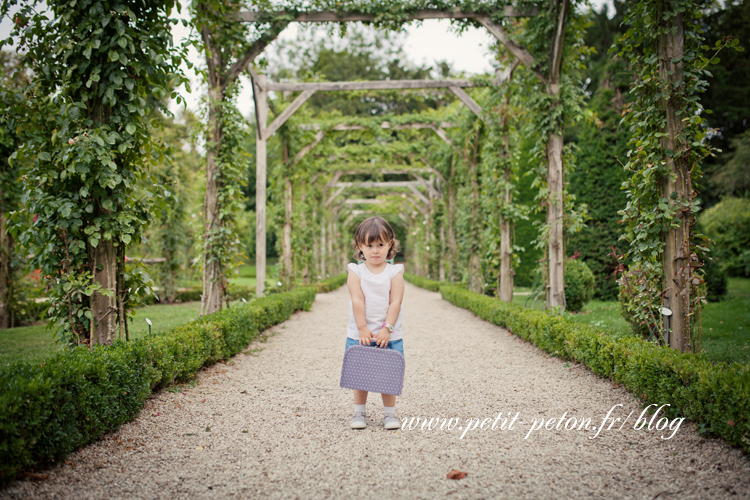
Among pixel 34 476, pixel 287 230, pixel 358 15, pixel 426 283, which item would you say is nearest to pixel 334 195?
pixel 426 283

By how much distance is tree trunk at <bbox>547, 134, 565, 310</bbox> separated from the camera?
19.4ft

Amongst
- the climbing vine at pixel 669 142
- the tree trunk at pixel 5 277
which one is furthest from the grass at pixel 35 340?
the climbing vine at pixel 669 142

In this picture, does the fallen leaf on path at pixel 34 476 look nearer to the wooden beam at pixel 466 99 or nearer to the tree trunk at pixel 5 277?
the tree trunk at pixel 5 277

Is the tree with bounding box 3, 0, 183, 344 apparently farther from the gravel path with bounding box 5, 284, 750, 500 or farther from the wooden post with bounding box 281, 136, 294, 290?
the wooden post with bounding box 281, 136, 294, 290

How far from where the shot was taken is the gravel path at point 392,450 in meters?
2.12

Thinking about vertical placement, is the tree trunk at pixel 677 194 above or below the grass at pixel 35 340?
above

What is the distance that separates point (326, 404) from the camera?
3467 mm

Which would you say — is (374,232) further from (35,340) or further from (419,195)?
(419,195)

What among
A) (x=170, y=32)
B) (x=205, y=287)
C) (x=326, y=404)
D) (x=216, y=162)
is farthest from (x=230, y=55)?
(x=326, y=404)

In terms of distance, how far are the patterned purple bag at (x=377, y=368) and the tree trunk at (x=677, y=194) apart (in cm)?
240

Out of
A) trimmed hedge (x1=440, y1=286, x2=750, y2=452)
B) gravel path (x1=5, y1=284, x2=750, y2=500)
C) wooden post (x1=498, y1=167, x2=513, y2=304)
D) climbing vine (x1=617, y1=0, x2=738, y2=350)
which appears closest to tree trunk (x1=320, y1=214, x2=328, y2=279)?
wooden post (x1=498, y1=167, x2=513, y2=304)

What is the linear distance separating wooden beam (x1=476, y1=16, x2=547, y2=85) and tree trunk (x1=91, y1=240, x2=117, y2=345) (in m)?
5.28

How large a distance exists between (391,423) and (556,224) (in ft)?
13.1

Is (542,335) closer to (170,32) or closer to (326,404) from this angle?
(326,404)
